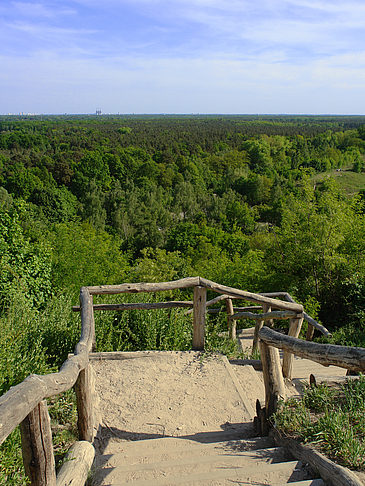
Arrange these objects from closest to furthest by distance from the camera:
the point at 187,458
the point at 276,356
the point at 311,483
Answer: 1. the point at 311,483
2. the point at 187,458
3. the point at 276,356

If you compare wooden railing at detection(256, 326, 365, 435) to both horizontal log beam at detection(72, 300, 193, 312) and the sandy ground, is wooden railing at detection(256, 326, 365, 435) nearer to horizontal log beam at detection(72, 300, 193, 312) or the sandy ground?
the sandy ground

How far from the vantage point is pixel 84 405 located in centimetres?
321

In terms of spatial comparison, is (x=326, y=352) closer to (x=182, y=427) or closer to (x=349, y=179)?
(x=182, y=427)

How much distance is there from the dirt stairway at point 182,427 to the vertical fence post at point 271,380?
0.28 metres

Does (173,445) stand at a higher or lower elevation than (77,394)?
lower

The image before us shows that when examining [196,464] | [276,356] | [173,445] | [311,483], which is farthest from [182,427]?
[311,483]

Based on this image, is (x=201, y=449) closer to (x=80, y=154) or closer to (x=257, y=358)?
(x=257, y=358)

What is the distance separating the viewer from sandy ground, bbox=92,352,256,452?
3779mm

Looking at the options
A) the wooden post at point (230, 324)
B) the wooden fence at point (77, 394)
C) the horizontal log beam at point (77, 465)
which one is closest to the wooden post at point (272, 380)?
the wooden fence at point (77, 394)

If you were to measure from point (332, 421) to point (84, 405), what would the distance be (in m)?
1.96

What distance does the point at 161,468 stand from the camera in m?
2.78

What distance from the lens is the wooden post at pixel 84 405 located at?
10.5ft

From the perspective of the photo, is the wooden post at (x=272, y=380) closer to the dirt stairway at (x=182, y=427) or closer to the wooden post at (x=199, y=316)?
the dirt stairway at (x=182, y=427)

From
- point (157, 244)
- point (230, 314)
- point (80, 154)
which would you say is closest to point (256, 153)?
point (80, 154)
